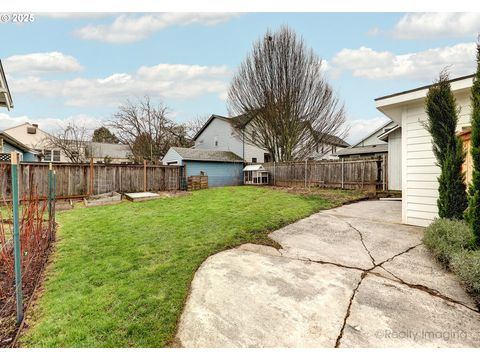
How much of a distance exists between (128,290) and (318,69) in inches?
628

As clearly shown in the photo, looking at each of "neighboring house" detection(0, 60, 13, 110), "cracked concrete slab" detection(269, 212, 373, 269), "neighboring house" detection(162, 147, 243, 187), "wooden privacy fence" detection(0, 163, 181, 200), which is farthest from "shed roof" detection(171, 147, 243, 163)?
"cracked concrete slab" detection(269, 212, 373, 269)

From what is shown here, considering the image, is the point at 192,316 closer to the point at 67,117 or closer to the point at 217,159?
the point at 217,159

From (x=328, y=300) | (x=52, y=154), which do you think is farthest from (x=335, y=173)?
(x=52, y=154)

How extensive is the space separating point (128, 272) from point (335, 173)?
11181mm

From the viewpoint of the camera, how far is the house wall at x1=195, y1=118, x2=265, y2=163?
1975 cm

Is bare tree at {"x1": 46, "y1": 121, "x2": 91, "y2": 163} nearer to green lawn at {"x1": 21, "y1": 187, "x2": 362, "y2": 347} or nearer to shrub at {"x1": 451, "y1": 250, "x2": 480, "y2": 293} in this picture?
green lawn at {"x1": 21, "y1": 187, "x2": 362, "y2": 347}

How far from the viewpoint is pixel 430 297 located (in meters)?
2.41

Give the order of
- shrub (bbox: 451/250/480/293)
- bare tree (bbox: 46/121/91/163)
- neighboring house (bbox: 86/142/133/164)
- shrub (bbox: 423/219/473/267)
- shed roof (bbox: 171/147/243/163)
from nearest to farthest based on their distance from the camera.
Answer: shrub (bbox: 451/250/480/293)
shrub (bbox: 423/219/473/267)
shed roof (bbox: 171/147/243/163)
bare tree (bbox: 46/121/91/163)
neighboring house (bbox: 86/142/133/164)

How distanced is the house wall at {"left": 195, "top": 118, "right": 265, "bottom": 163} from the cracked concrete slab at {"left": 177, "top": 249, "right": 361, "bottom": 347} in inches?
642

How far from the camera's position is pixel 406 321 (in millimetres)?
2029

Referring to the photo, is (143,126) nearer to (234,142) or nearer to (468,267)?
(234,142)

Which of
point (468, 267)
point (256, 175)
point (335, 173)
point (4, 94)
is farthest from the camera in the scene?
point (256, 175)

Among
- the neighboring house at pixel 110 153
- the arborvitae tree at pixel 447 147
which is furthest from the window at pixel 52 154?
the arborvitae tree at pixel 447 147
